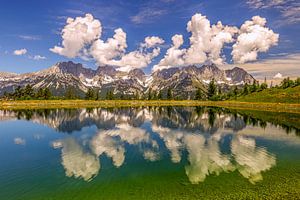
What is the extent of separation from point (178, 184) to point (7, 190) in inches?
731

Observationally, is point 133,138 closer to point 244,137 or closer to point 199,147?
point 199,147

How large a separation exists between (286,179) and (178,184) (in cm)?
1386

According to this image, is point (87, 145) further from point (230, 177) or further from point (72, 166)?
point (230, 177)

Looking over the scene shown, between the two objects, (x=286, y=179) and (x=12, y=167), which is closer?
(x=286, y=179)

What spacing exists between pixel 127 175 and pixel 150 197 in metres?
7.77

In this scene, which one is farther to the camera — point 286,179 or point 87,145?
point 87,145

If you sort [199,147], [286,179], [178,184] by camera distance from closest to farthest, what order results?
1. [178,184]
2. [286,179]
3. [199,147]

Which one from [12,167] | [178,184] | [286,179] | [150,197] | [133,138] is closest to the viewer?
[150,197]

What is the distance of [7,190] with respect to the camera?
2714 cm

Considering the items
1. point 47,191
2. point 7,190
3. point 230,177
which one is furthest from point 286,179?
point 7,190

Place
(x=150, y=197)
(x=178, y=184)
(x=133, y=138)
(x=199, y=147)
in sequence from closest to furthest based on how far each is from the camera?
1. (x=150, y=197)
2. (x=178, y=184)
3. (x=199, y=147)
4. (x=133, y=138)

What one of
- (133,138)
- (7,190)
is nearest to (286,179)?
(7,190)

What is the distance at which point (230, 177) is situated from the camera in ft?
106

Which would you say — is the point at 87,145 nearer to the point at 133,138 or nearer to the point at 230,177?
the point at 133,138
